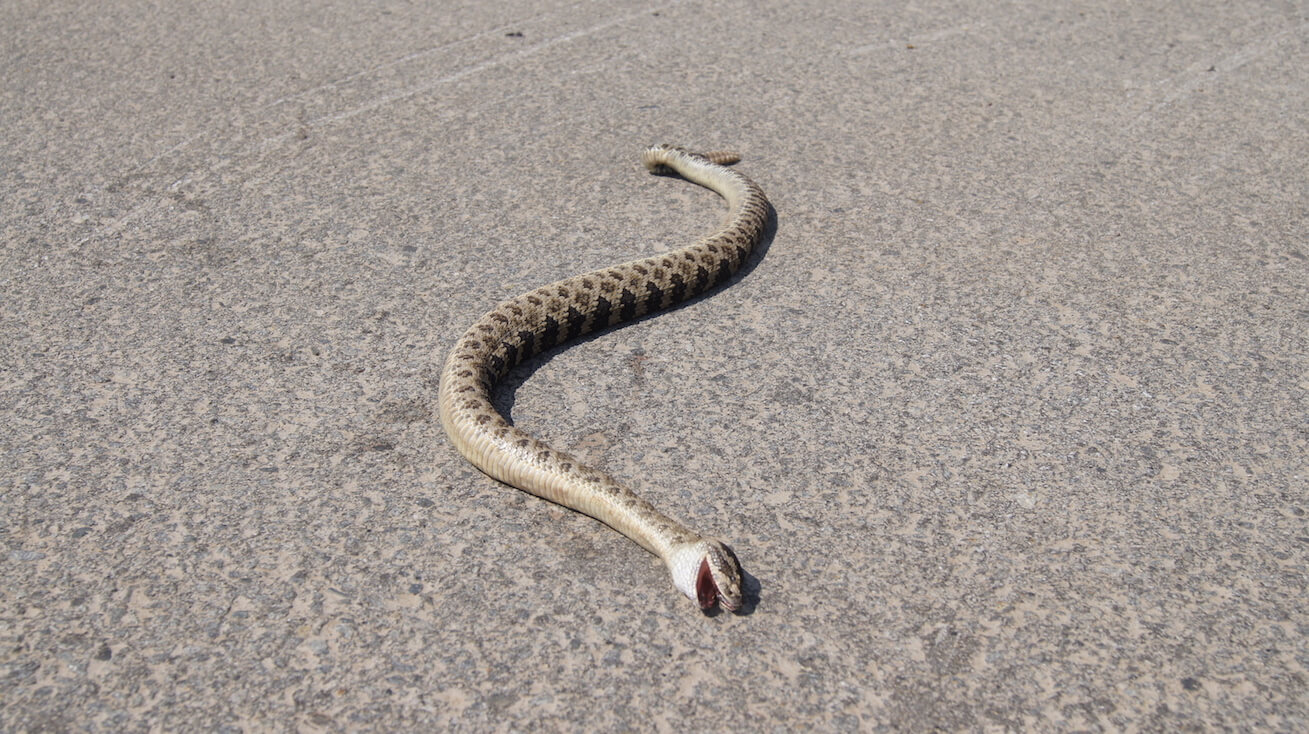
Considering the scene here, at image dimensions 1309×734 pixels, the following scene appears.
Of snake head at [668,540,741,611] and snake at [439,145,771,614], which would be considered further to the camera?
snake at [439,145,771,614]

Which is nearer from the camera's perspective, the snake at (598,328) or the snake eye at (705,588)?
the snake eye at (705,588)

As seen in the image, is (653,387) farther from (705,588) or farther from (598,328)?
(705,588)

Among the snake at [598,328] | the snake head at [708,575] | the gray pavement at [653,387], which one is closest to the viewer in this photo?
the gray pavement at [653,387]

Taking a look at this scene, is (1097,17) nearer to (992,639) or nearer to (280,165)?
(280,165)

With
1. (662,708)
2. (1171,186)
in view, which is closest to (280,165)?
(662,708)

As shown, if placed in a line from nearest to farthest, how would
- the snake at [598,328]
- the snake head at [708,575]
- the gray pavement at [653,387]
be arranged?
the gray pavement at [653,387], the snake head at [708,575], the snake at [598,328]

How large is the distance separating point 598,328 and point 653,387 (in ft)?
1.93

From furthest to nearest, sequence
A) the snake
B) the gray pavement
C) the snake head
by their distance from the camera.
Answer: the snake < the snake head < the gray pavement

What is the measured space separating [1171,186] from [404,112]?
15.3ft

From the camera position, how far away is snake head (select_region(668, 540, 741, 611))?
3.36 metres

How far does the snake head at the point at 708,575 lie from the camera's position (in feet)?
11.0

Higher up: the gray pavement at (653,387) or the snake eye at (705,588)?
the snake eye at (705,588)

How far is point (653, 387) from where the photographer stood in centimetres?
453

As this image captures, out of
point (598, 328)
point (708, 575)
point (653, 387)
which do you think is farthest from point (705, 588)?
Answer: point (598, 328)
